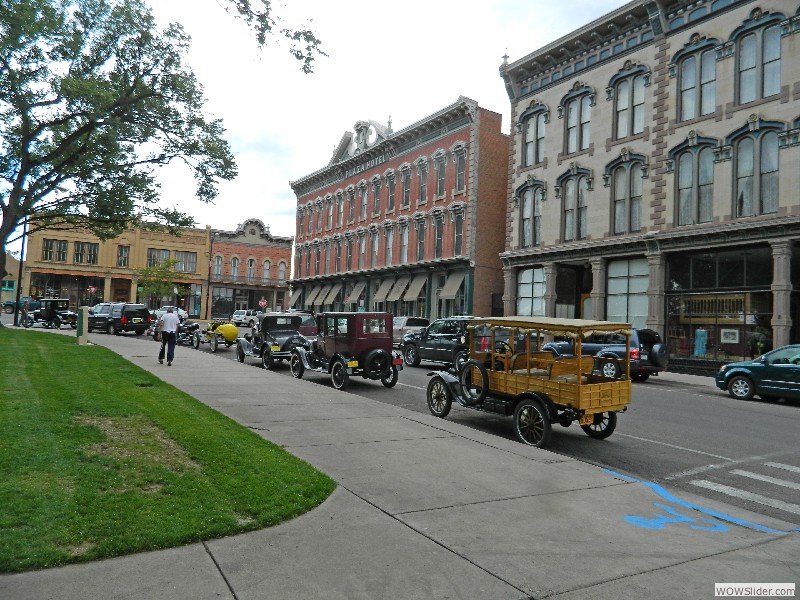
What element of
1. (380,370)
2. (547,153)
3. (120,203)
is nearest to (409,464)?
(380,370)

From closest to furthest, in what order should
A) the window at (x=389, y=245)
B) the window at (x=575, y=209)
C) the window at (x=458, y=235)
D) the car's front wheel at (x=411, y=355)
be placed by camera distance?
1. the car's front wheel at (x=411, y=355)
2. the window at (x=575, y=209)
3. the window at (x=458, y=235)
4. the window at (x=389, y=245)

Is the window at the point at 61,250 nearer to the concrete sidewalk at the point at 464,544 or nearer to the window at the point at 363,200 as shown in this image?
the window at the point at 363,200

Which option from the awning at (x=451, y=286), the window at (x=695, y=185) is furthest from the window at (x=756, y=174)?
the awning at (x=451, y=286)

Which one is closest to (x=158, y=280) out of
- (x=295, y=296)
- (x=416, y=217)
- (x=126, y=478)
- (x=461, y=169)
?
(x=295, y=296)

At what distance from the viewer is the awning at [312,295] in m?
54.2

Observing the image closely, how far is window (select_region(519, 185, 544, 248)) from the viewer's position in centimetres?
3177

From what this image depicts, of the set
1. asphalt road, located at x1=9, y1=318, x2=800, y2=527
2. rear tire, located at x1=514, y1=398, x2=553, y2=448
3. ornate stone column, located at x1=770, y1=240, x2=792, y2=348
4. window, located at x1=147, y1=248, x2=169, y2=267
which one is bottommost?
asphalt road, located at x1=9, y1=318, x2=800, y2=527

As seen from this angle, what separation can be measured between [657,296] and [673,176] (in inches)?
201

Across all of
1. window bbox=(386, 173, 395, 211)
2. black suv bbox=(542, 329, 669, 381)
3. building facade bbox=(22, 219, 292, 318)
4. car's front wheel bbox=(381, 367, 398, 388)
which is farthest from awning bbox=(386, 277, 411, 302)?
building facade bbox=(22, 219, 292, 318)

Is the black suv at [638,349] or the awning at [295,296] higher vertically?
the awning at [295,296]

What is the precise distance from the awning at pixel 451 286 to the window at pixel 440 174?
547 cm

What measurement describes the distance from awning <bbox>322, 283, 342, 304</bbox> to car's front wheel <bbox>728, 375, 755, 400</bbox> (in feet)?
120

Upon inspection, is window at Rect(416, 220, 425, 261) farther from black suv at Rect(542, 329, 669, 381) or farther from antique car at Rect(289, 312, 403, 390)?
antique car at Rect(289, 312, 403, 390)

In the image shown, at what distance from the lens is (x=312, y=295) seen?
54781 mm
